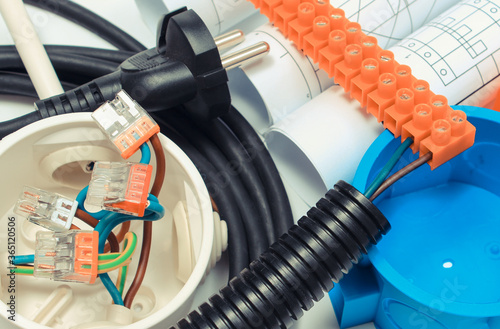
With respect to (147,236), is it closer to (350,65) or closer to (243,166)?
(243,166)

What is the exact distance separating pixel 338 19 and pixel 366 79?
11 centimetres

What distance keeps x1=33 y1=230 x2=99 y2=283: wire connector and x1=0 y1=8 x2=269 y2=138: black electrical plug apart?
194mm

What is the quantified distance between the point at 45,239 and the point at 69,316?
139 millimetres

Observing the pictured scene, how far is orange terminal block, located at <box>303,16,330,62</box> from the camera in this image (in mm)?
861

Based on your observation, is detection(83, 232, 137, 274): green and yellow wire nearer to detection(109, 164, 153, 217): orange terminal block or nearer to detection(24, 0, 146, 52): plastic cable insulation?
detection(109, 164, 153, 217): orange terminal block

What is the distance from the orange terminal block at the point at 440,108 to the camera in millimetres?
766

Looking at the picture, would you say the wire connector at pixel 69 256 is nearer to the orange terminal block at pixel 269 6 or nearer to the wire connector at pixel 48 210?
the wire connector at pixel 48 210

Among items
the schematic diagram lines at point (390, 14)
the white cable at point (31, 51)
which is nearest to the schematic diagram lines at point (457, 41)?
the schematic diagram lines at point (390, 14)

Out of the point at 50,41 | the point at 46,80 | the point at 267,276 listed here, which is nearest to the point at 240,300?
the point at 267,276

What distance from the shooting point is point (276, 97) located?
90 centimetres

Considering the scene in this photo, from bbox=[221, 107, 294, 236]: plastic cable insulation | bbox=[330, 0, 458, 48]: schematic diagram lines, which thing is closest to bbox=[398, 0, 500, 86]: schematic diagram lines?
bbox=[330, 0, 458, 48]: schematic diagram lines

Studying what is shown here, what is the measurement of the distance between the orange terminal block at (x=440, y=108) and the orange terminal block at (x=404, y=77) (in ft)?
0.14

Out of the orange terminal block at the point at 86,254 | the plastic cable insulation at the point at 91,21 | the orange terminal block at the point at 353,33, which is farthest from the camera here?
the plastic cable insulation at the point at 91,21

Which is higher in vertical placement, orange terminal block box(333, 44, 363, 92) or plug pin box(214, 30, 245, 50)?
plug pin box(214, 30, 245, 50)
